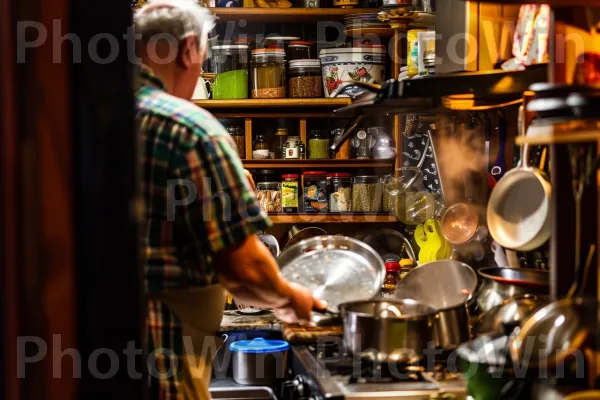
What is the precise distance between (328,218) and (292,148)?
39 cm

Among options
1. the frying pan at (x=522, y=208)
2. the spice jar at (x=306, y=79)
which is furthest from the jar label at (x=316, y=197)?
the frying pan at (x=522, y=208)

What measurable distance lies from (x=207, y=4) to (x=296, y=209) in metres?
1.08

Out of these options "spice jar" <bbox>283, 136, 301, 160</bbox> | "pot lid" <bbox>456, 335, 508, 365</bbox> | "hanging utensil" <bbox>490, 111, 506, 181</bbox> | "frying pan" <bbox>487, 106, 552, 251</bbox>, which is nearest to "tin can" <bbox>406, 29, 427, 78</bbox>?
"hanging utensil" <bbox>490, 111, 506, 181</bbox>

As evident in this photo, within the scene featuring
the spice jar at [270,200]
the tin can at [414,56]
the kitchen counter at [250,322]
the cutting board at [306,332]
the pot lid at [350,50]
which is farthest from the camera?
the spice jar at [270,200]

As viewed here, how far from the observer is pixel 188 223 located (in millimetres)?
1834

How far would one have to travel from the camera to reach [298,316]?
6.64 ft

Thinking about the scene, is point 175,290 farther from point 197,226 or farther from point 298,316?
point 298,316

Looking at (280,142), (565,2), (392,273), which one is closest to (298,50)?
(280,142)

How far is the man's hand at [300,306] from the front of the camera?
6.54ft

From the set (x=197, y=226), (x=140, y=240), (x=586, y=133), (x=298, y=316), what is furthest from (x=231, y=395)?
(x=140, y=240)

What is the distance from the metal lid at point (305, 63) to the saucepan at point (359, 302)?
1.54 meters

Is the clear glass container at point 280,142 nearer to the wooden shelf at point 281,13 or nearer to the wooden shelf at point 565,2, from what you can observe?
the wooden shelf at point 281,13

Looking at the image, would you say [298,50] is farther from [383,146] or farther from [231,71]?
[383,146]

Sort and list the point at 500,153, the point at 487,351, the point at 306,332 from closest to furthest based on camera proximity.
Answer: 1. the point at 487,351
2. the point at 306,332
3. the point at 500,153
